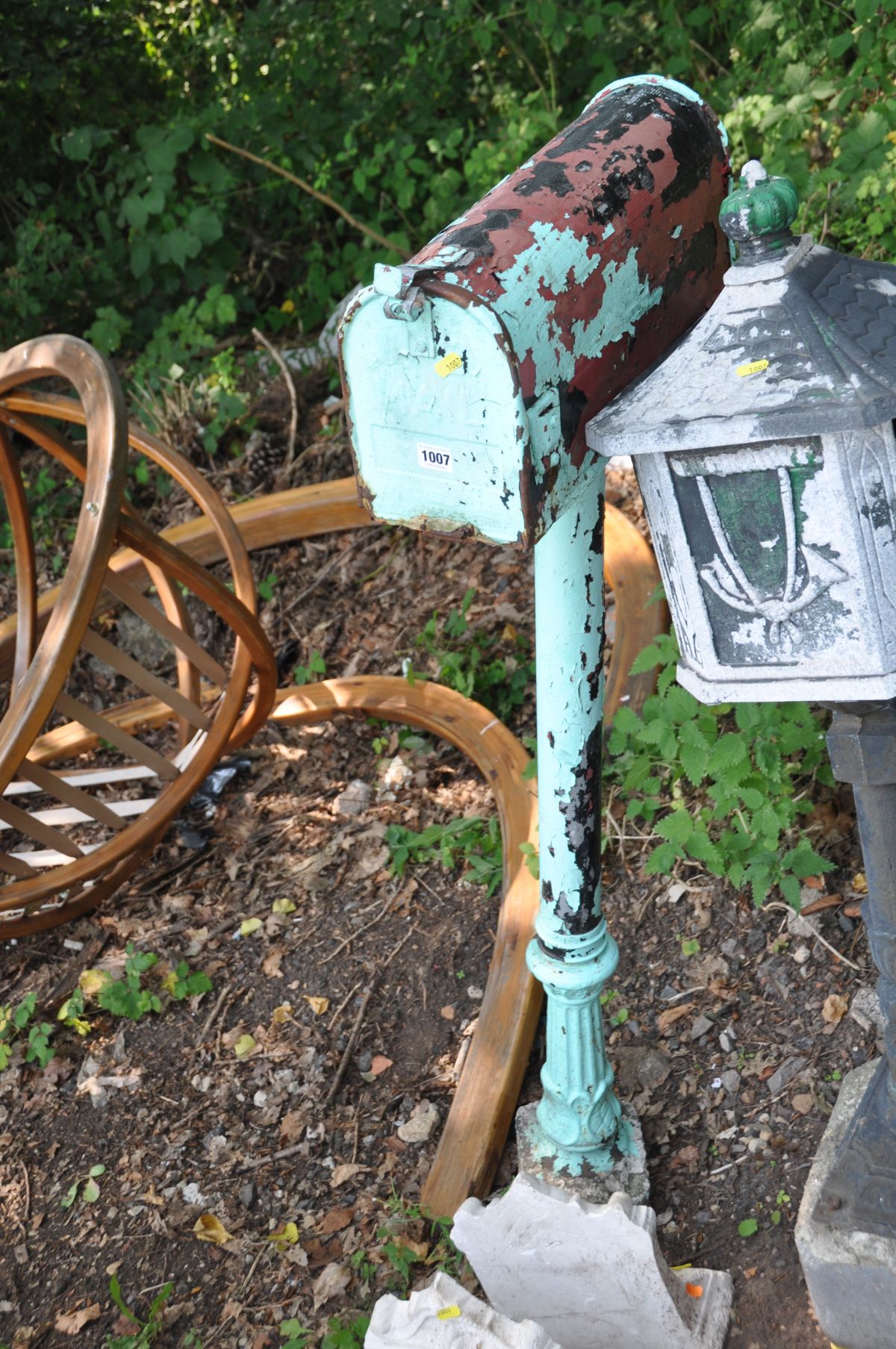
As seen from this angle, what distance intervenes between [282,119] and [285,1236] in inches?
168

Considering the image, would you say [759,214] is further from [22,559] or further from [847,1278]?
[22,559]

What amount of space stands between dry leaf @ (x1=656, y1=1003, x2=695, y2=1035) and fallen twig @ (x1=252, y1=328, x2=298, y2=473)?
2.72m

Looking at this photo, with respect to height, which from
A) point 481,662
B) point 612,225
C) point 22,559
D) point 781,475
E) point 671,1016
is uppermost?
point 612,225

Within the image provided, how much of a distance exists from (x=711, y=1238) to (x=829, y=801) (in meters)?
0.94

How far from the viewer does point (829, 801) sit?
255cm

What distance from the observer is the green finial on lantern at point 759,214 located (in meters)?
1.29

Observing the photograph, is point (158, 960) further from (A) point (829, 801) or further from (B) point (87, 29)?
(B) point (87, 29)

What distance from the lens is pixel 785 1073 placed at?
7.38ft

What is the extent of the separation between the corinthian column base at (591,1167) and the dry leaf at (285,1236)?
0.51m

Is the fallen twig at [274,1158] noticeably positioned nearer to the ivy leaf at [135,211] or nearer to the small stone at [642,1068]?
the small stone at [642,1068]

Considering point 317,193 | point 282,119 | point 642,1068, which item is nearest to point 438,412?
point 642,1068

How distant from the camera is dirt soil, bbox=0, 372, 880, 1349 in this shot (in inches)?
85.8

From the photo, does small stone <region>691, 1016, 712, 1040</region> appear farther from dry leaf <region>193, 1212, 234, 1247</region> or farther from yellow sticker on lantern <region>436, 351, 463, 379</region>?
yellow sticker on lantern <region>436, 351, 463, 379</region>

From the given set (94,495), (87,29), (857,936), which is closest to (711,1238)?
(857,936)
